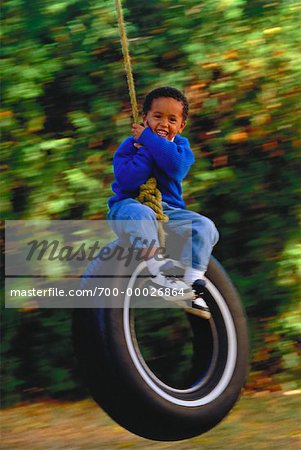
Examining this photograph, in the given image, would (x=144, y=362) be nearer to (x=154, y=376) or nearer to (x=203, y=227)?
(x=154, y=376)

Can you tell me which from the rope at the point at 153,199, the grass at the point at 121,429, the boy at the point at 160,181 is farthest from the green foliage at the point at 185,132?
the rope at the point at 153,199

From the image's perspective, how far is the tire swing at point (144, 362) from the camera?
3703mm

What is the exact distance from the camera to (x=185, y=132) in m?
5.60

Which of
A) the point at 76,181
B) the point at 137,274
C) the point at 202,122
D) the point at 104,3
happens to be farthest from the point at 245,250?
the point at 137,274

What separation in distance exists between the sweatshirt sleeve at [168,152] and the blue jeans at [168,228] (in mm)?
156

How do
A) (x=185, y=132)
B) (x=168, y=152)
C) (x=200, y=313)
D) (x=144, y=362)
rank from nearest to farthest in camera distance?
(x=168, y=152)
(x=144, y=362)
(x=200, y=313)
(x=185, y=132)

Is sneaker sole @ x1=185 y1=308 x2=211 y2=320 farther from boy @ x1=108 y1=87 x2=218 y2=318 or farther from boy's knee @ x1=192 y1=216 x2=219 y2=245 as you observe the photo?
boy's knee @ x1=192 y1=216 x2=219 y2=245

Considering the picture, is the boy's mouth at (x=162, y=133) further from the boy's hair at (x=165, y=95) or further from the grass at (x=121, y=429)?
the grass at (x=121, y=429)

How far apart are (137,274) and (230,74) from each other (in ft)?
7.71

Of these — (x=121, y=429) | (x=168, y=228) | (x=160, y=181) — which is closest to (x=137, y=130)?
(x=160, y=181)

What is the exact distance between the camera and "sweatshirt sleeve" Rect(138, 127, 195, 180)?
358cm

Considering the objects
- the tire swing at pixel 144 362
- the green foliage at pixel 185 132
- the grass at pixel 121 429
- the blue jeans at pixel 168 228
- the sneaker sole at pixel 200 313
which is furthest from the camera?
the green foliage at pixel 185 132

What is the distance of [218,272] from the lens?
3.99 metres

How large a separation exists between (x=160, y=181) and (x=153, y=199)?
0.14m
